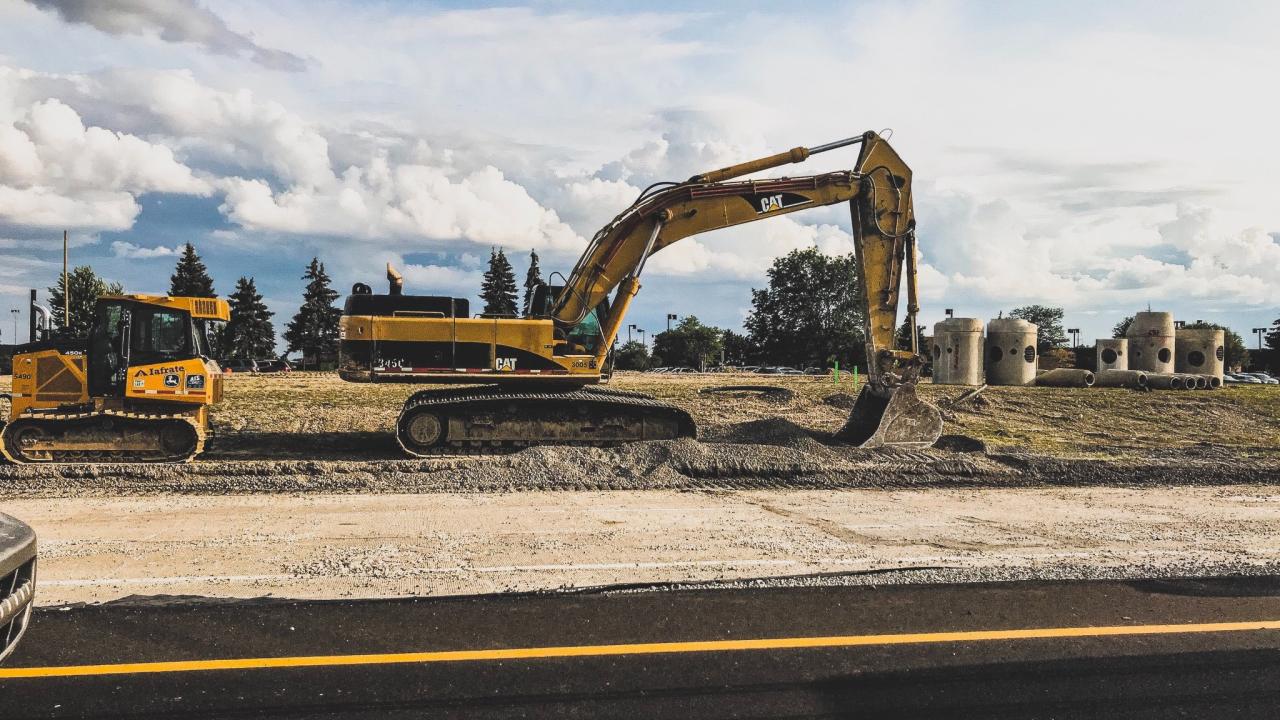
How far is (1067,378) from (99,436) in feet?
96.4

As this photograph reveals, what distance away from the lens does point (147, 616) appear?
575cm

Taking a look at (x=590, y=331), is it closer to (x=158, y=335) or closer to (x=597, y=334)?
(x=597, y=334)

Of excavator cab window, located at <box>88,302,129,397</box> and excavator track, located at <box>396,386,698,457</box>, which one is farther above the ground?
excavator cab window, located at <box>88,302,129,397</box>

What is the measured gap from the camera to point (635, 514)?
33.0 ft

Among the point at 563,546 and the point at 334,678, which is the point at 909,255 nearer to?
the point at 563,546

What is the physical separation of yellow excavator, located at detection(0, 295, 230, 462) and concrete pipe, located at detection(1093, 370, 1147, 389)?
28211 mm

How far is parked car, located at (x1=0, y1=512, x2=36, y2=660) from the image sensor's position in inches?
146

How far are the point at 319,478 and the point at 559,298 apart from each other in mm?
5000

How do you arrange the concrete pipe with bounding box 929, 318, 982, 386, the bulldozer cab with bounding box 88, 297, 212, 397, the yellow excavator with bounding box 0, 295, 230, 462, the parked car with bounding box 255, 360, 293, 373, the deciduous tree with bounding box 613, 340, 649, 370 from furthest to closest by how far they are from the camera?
the deciduous tree with bounding box 613, 340, 649, 370 < the parked car with bounding box 255, 360, 293, 373 < the concrete pipe with bounding box 929, 318, 982, 386 < the bulldozer cab with bounding box 88, 297, 212, 397 < the yellow excavator with bounding box 0, 295, 230, 462

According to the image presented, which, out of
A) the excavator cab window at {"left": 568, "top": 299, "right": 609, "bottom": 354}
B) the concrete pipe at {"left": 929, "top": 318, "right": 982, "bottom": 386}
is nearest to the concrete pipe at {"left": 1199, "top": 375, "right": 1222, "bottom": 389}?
the concrete pipe at {"left": 929, "top": 318, "right": 982, "bottom": 386}

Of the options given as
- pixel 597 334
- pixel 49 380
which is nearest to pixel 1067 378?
pixel 597 334

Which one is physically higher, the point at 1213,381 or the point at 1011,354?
Answer: the point at 1011,354

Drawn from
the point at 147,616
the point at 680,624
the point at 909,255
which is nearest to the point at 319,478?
the point at 147,616

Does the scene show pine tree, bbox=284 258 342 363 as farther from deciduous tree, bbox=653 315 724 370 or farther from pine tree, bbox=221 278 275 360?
deciduous tree, bbox=653 315 724 370
